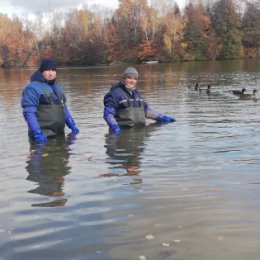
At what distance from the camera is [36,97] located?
28.6 ft

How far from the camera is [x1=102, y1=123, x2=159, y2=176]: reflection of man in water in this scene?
7320mm

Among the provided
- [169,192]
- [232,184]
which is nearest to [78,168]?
[169,192]

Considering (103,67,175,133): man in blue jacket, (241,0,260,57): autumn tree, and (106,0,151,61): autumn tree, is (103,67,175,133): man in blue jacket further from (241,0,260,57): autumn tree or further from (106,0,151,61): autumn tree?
(106,0,151,61): autumn tree

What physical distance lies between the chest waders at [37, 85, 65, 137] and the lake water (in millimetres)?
268

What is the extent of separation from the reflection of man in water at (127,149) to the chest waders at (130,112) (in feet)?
0.63

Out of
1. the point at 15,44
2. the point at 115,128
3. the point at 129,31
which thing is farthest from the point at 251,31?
the point at 115,128

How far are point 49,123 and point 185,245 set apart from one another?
562 cm

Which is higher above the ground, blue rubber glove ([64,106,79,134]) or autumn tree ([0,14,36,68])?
autumn tree ([0,14,36,68])

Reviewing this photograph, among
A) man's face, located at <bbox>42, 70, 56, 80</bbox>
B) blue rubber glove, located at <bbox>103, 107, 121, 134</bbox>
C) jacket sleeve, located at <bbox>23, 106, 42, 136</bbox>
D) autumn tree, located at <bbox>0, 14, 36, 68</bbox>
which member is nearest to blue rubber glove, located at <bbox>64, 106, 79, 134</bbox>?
blue rubber glove, located at <bbox>103, 107, 121, 134</bbox>

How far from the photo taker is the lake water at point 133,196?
4273mm

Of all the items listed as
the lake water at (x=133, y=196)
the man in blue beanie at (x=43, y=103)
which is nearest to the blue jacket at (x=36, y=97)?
the man in blue beanie at (x=43, y=103)

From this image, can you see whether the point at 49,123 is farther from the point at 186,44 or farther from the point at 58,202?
the point at 186,44

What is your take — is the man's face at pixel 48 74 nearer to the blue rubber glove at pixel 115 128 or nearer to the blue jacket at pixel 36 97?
the blue jacket at pixel 36 97

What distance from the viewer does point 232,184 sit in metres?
6.16
